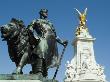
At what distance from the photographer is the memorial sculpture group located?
37.5 ft

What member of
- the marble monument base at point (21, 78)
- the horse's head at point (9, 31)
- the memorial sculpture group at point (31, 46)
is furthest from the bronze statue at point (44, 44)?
the marble monument base at point (21, 78)

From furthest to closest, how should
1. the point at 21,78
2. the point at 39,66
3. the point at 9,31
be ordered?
the point at 39,66 → the point at 9,31 → the point at 21,78

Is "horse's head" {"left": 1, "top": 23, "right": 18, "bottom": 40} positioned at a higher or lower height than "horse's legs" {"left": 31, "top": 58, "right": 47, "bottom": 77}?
higher

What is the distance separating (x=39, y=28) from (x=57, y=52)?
763 mm

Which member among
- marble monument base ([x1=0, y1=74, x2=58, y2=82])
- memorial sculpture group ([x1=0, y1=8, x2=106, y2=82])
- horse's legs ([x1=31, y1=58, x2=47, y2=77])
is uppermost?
memorial sculpture group ([x1=0, y1=8, x2=106, y2=82])

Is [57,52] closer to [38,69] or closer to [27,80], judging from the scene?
[38,69]

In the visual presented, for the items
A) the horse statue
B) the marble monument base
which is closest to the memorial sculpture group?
the horse statue

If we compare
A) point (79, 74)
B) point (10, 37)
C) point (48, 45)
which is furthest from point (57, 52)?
point (79, 74)

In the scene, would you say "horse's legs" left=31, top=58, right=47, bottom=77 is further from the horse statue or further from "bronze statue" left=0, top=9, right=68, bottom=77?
the horse statue

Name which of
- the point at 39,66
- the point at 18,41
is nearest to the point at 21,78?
the point at 39,66

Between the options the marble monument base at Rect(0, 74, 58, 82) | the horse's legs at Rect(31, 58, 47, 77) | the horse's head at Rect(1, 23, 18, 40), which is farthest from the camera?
the horse's legs at Rect(31, 58, 47, 77)

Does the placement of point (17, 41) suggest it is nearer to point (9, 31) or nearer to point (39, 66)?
point (9, 31)

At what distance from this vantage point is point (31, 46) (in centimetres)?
1169

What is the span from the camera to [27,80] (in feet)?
33.9
